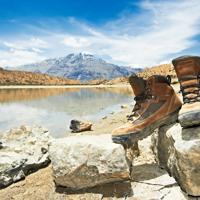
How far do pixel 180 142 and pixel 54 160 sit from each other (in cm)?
203

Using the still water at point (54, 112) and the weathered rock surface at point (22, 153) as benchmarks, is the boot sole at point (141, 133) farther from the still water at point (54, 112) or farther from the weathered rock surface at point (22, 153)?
the still water at point (54, 112)

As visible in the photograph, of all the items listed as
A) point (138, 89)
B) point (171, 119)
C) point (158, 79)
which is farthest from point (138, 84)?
point (171, 119)

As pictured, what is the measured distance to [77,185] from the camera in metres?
5.77

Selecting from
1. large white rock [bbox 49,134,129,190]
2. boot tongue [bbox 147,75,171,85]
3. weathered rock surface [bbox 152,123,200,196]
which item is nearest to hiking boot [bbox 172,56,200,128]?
boot tongue [bbox 147,75,171,85]

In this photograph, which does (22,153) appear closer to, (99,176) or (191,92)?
(99,176)

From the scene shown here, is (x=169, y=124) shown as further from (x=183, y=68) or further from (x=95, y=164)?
(x=95, y=164)

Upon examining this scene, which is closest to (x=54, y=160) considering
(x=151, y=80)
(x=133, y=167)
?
(x=133, y=167)

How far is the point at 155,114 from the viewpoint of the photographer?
19.7 ft

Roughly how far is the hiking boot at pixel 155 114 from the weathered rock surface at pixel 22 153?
7.54 feet

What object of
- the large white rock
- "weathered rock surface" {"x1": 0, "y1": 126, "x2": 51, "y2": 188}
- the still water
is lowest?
the still water

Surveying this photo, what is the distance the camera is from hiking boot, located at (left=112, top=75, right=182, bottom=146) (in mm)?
5965

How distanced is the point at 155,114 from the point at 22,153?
135 inches

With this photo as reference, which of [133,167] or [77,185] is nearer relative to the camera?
[77,185]

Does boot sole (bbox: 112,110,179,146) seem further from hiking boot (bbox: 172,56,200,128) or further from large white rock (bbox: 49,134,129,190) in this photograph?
hiking boot (bbox: 172,56,200,128)
